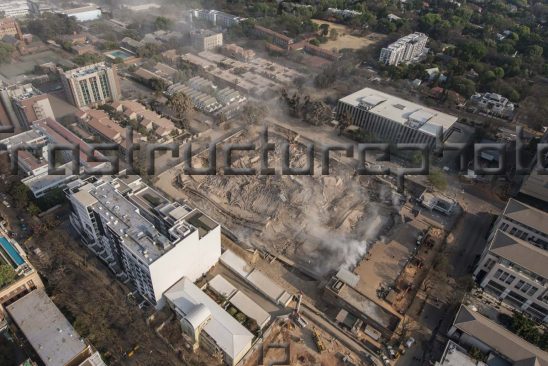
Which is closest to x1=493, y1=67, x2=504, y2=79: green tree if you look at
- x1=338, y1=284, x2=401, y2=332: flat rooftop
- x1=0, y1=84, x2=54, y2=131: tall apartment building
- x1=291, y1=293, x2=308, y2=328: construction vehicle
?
x1=338, y1=284, x2=401, y2=332: flat rooftop

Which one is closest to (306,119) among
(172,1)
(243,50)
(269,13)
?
(243,50)

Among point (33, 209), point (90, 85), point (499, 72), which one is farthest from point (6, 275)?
point (499, 72)

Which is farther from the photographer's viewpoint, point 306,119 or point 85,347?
point 306,119

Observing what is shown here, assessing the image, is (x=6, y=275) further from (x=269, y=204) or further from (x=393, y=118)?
(x=393, y=118)

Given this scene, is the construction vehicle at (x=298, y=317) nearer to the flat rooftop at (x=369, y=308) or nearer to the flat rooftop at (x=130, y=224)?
the flat rooftop at (x=369, y=308)

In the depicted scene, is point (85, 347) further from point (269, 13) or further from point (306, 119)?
point (269, 13)

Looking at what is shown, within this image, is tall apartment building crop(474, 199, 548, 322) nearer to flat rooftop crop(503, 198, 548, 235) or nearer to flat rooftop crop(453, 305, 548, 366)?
flat rooftop crop(503, 198, 548, 235)

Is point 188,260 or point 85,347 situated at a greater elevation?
point 188,260
